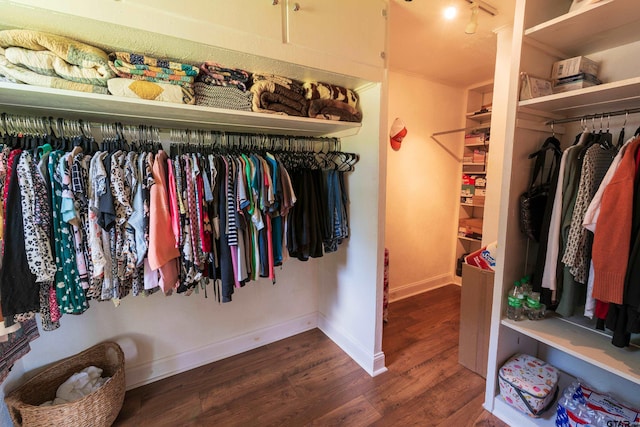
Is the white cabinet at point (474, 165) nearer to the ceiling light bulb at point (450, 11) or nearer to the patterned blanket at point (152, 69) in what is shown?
the ceiling light bulb at point (450, 11)

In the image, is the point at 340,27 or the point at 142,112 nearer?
the point at 142,112

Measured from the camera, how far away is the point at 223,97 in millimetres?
1439

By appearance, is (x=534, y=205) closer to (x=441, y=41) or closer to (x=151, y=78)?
(x=441, y=41)

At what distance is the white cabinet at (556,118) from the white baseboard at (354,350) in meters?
0.67

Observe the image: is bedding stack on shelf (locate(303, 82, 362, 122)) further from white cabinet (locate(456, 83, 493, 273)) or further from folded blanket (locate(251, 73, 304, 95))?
white cabinet (locate(456, 83, 493, 273))

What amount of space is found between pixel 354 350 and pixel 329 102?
1.81 m

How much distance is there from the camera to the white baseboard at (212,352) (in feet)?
6.12

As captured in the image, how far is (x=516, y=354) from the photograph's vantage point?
1.68m

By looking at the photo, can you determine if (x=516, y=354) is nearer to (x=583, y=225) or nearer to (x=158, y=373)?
(x=583, y=225)

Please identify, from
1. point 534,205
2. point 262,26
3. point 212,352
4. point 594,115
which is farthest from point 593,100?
point 212,352

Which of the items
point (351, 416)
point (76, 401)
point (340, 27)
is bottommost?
point (351, 416)

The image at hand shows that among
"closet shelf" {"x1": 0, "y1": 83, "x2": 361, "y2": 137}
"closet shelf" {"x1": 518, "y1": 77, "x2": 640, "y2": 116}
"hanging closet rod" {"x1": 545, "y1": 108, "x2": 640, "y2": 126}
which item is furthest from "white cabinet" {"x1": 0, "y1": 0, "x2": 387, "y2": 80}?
"hanging closet rod" {"x1": 545, "y1": 108, "x2": 640, "y2": 126}

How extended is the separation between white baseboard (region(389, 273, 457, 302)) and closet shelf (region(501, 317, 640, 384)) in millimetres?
1658

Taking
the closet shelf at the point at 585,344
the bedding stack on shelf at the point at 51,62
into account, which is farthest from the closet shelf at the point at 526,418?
the bedding stack on shelf at the point at 51,62
